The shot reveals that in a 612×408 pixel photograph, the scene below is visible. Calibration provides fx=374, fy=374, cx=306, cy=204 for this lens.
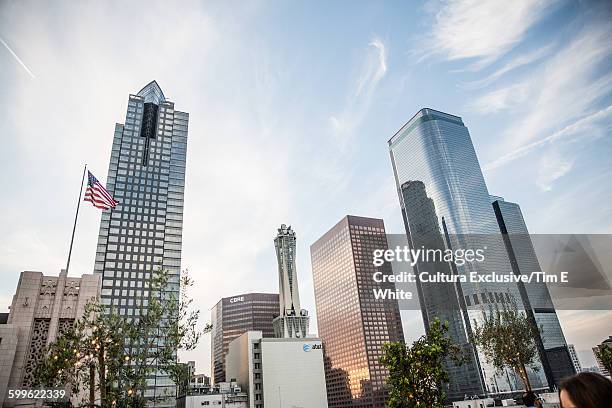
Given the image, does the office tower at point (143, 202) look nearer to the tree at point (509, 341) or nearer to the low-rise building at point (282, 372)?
the low-rise building at point (282, 372)

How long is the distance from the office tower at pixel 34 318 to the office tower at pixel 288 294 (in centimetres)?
6342

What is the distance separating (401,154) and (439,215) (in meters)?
38.1

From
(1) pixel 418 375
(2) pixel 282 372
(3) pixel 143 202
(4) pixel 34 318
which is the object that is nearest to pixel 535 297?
(2) pixel 282 372

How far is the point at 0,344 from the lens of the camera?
33.6 m

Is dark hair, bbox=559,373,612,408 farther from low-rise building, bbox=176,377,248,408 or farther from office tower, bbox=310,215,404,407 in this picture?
office tower, bbox=310,215,404,407

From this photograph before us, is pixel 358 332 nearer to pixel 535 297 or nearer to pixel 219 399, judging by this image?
pixel 535 297

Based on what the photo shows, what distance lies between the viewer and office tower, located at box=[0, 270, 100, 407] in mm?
33469

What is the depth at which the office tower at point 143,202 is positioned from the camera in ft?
308

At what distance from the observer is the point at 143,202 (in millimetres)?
106688

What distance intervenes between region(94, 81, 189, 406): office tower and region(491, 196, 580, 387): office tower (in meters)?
124

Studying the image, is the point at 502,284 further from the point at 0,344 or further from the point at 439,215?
the point at 0,344

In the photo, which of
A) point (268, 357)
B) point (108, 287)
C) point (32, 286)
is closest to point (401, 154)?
point (268, 357)

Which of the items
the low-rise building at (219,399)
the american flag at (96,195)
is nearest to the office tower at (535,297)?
the low-rise building at (219,399)

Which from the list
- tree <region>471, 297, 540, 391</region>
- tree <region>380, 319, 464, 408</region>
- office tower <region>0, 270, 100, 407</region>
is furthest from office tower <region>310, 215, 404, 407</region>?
tree <region>380, 319, 464, 408</region>
